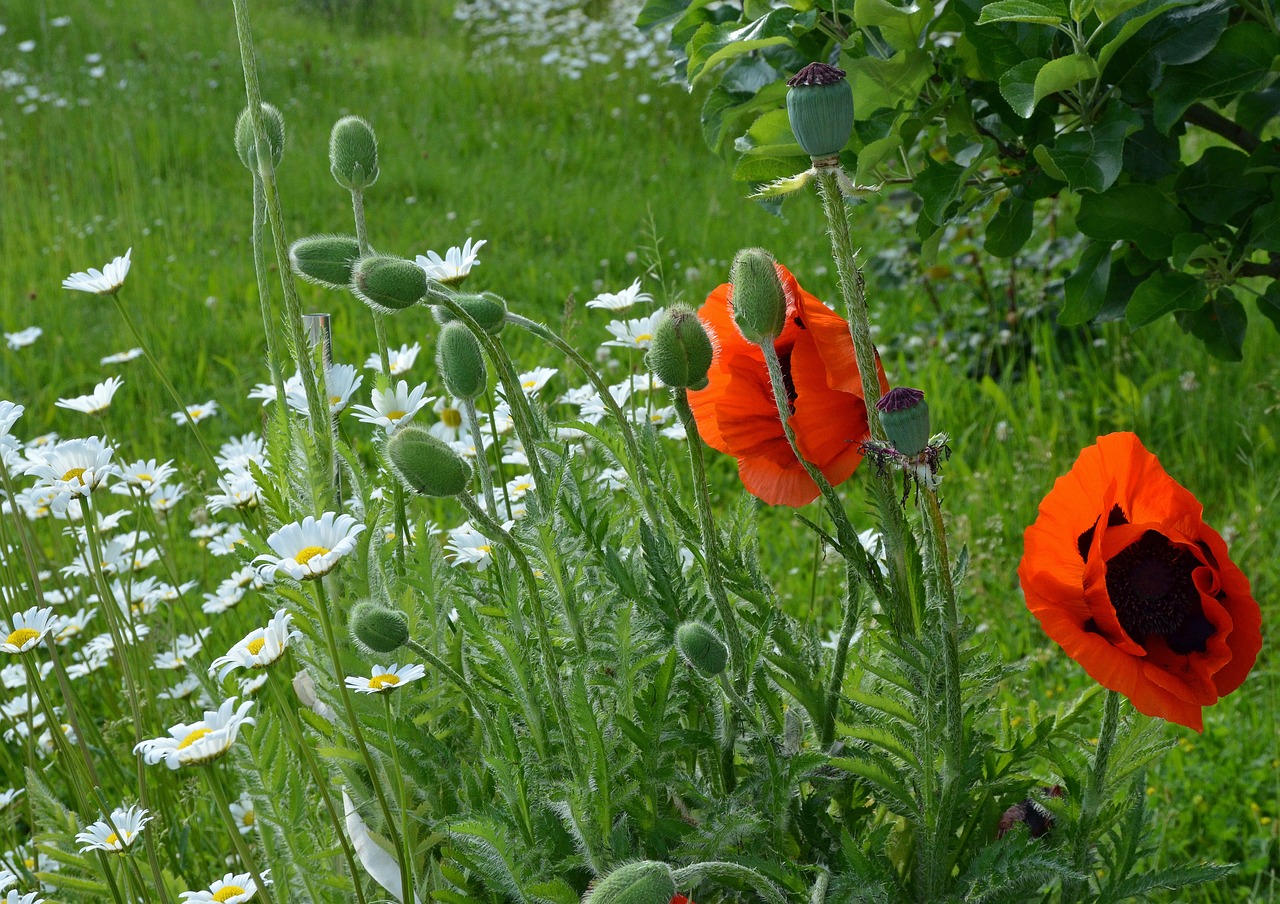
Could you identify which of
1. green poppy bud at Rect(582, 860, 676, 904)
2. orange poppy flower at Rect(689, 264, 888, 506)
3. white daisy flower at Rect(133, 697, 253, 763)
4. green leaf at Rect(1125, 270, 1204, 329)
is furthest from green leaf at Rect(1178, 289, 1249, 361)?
white daisy flower at Rect(133, 697, 253, 763)

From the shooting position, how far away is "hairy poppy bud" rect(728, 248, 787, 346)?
851mm

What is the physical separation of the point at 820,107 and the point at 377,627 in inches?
18.9

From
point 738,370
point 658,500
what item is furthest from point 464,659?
point 738,370

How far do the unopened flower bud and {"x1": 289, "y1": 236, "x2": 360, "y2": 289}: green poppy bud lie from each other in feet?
0.30

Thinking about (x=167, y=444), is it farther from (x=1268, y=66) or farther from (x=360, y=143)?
(x=1268, y=66)

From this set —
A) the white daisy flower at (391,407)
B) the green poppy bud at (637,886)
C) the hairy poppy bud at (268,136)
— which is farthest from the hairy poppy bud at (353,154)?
the green poppy bud at (637,886)

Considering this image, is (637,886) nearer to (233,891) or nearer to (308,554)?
(308,554)

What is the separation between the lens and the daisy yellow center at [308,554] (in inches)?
38.1

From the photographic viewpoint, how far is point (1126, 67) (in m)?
1.22

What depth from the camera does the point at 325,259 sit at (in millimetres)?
1003

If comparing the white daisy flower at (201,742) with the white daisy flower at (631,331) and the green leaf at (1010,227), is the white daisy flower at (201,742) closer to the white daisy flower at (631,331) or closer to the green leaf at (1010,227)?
the white daisy flower at (631,331)

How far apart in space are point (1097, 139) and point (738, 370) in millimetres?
439

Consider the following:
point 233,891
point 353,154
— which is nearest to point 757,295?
point 353,154

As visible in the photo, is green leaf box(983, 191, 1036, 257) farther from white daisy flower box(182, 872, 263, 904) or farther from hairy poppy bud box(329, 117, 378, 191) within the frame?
white daisy flower box(182, 872, 263, 904)
